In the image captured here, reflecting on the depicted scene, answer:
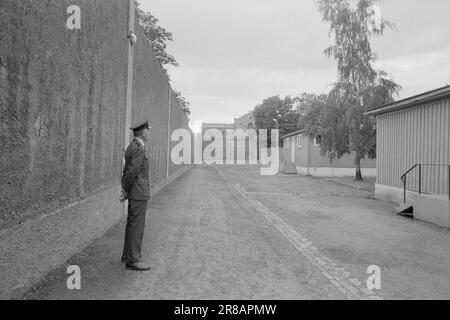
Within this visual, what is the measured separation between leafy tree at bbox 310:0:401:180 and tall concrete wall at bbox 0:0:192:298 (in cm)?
1686

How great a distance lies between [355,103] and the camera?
22281 mm

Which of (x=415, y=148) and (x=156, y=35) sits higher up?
(x=156, y=35)

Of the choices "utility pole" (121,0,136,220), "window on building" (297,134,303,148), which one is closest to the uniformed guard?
"utility pole" (121,0,136,220)

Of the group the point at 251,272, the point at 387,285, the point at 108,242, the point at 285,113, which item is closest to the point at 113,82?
the point at 108,242

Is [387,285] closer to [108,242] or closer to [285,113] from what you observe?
[108,242]

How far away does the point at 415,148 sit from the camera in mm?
12125

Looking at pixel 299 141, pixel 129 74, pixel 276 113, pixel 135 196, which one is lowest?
pixel 135 196

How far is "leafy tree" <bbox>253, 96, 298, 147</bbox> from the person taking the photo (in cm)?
7331

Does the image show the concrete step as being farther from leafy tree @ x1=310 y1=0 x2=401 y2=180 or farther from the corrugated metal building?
leafy tree @ x1=310 y1=0 x2=401 y2=180

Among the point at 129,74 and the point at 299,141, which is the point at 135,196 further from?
the point at 299,141

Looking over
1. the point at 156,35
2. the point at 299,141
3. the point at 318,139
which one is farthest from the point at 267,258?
the point at 156,35

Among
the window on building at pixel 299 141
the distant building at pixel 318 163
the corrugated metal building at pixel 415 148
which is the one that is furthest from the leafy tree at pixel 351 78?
the window on building at pixel 299 141

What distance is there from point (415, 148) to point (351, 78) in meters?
11.9

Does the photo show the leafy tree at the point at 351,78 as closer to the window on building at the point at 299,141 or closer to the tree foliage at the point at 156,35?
the window on building at the point at 299,141
